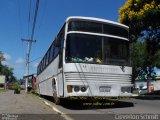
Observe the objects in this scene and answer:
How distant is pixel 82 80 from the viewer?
588 inches

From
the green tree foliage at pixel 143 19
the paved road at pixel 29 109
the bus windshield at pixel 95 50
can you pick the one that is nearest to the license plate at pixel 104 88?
the bus windshield at pixel 95 50

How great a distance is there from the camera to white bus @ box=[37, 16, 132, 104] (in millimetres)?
14922

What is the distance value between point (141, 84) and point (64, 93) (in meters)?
94.8

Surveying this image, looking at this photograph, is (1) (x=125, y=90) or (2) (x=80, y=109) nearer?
(2) (x=80, y=109)

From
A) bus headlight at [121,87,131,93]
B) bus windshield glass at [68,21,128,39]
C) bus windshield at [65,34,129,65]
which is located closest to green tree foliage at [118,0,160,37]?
bus windshield glass at [68,21,128,39]

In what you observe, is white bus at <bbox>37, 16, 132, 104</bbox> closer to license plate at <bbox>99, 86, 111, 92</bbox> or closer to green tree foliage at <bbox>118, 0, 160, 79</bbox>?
license plate at <bbox>99, 86, 111, 92</bbox>

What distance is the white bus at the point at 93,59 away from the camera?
1492cm

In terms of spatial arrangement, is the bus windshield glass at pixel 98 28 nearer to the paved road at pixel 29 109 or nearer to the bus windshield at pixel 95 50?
the bus windshield at pixel 95 50

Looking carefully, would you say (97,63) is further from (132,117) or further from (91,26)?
(132,117)

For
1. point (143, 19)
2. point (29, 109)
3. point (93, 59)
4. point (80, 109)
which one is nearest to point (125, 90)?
point (93, 59)

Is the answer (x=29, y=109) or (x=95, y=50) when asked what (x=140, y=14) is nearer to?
(x=95, y=50)

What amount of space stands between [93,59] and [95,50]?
37cm

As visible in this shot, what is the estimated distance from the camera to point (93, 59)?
50.1ft

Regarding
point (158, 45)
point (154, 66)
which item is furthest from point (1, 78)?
point (158, 45)
